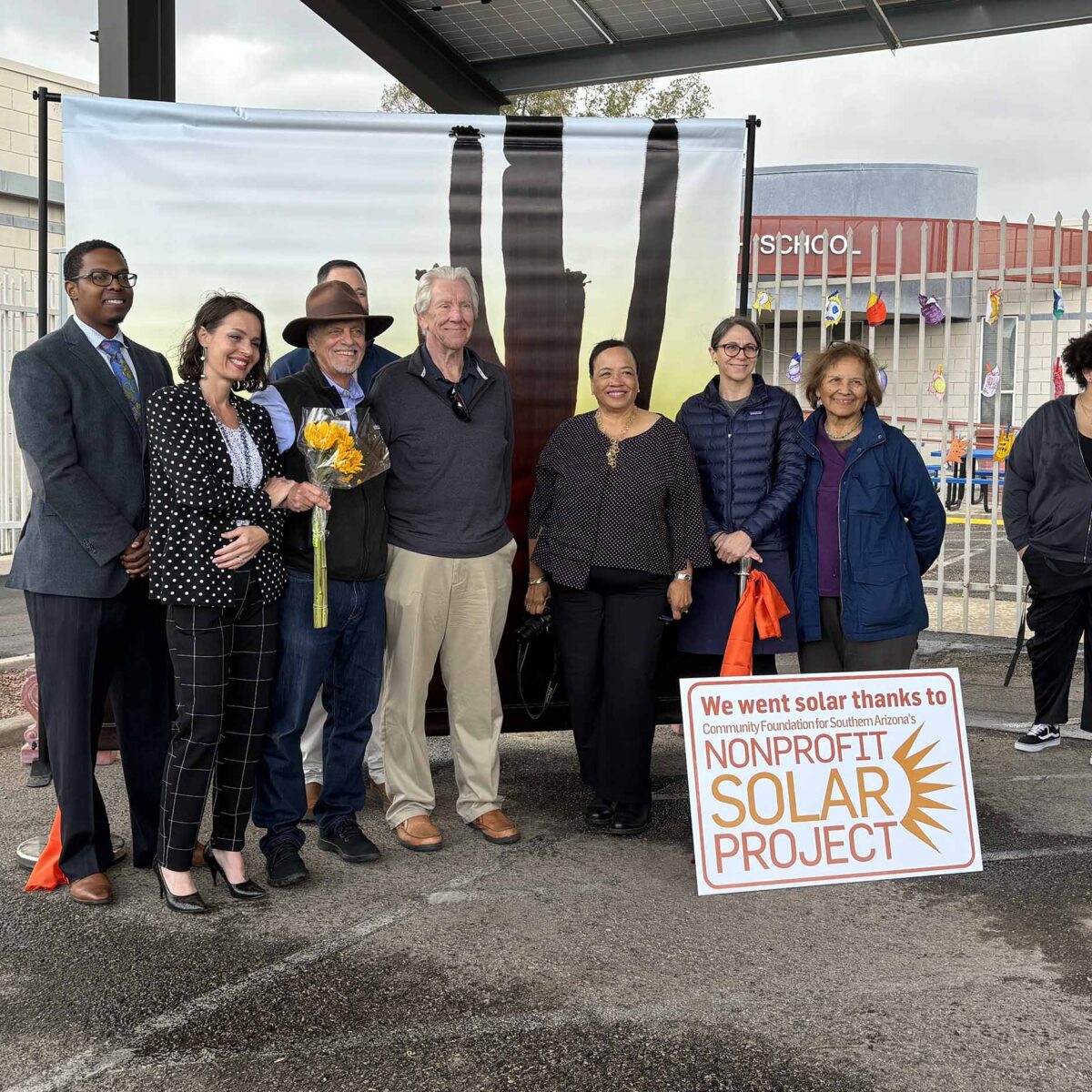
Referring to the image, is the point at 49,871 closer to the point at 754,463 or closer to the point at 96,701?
the point at 96,701

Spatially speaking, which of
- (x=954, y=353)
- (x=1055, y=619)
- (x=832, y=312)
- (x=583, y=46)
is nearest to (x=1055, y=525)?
(x=1055, y=619)

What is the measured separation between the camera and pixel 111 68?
188 inches

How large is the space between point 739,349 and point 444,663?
5.16ft

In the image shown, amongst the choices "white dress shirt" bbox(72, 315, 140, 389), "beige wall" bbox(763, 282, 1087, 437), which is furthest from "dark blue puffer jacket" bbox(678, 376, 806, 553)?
"beige wall" bbox(763, 282, 1087, 437)

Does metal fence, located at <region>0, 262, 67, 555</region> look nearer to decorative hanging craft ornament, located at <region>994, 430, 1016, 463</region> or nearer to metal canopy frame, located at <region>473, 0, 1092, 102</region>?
metal canopy frame, located at <region>473, 0, 1092, 102</region>

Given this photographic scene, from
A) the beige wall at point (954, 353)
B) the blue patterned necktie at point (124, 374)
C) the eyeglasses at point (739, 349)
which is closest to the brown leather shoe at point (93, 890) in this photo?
the blue patterned necktie at point (124, 374)

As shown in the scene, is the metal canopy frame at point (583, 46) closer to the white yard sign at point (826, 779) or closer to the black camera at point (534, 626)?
the black camera at point (534, 626)

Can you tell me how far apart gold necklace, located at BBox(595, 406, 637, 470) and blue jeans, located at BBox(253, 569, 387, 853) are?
0.95 m

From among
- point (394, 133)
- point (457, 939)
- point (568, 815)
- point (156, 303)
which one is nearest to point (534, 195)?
point (394, 133)

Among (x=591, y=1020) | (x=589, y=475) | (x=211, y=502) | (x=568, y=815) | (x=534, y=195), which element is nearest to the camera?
(x=591, y=1020)

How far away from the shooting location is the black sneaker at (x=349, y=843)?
413cm

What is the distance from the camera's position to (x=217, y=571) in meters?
3.51

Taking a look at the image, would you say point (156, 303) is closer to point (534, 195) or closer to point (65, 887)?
point (534, 195)

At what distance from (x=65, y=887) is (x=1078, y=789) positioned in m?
3.99
